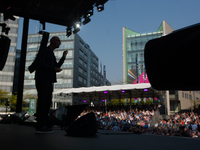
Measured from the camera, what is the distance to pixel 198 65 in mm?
918

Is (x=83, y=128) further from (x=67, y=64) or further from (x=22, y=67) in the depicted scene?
(x=67, y=64)

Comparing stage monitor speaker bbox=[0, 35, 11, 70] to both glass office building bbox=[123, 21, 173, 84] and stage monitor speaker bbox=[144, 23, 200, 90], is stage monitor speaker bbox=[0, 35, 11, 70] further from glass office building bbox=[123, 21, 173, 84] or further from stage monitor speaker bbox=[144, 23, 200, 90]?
glass office building bbox=[123, 21, 173, 84]

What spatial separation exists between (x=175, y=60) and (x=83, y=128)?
170cm

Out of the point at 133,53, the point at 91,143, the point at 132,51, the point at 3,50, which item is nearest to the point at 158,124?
the point at 3,50

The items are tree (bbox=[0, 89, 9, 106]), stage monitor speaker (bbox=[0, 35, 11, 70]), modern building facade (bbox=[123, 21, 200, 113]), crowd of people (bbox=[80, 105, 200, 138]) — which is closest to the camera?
crowd of people (bbox=[80, 105, 200, 138])

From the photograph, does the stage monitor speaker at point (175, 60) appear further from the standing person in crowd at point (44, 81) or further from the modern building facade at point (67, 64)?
the modern building facade at point (67, 64)

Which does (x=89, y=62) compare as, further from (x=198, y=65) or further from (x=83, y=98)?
(x=198, y=65)

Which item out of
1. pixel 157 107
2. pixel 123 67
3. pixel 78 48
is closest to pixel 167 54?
pixel 157 107

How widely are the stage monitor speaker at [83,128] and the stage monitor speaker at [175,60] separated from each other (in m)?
1.48

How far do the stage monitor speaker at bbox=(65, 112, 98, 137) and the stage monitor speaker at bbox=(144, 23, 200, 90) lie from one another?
1483mm

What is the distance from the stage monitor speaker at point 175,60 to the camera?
93 centimetres

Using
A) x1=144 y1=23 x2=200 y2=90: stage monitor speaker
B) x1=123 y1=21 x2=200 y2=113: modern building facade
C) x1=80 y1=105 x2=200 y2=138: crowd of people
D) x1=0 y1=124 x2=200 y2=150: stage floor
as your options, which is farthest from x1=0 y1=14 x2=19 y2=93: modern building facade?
x1=144 y1=23 x2=200 y2=90: stage monitor speaker

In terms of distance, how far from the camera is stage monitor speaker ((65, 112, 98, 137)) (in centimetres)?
229

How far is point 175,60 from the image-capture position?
Result: 3.29 ft
